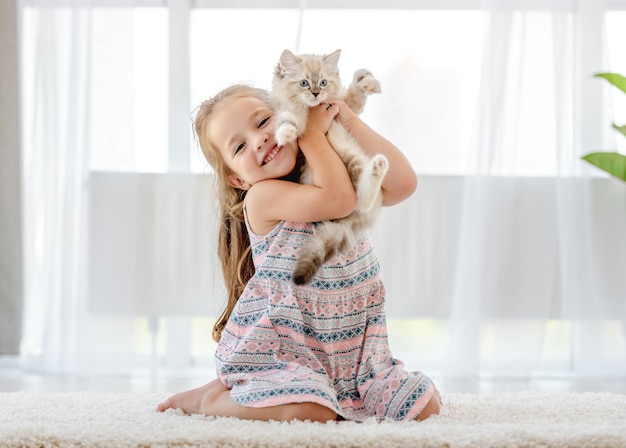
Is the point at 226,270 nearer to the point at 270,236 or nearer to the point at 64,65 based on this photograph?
the point at 270,236

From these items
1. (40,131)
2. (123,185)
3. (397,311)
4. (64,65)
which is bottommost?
(397,311)

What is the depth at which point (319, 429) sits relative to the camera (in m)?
1.45

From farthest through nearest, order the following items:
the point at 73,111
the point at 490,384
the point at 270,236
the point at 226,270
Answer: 1. the point at 73,111
2. the point at 490,384
3. the point at 226,270
4. the point at 270,236

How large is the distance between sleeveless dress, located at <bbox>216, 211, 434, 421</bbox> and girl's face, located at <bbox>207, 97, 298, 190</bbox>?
0.14 meters

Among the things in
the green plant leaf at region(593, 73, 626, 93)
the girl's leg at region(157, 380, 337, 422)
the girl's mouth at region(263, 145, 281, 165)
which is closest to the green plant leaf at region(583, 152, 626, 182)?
the green plant leaf at region(593, 73, 626, 93)

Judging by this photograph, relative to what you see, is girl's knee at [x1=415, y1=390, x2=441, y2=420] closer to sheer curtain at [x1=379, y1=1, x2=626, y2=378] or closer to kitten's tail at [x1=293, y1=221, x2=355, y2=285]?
kitten's tail at [x1=293, y1=221, x2=355, y2=285]

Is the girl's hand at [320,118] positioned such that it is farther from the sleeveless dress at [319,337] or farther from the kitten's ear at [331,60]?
the sleeveless dress at [319,337]

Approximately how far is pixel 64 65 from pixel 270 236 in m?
1.62

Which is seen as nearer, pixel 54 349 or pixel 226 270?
pixel 226 270

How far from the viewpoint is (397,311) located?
3.05 metres

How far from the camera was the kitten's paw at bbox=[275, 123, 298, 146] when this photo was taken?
163 centimetres

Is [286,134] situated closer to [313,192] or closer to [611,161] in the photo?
[313,192]

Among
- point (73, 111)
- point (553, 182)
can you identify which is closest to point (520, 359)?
point (553, 182)

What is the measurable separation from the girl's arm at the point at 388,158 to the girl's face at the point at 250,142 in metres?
0.16
